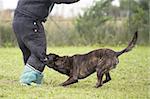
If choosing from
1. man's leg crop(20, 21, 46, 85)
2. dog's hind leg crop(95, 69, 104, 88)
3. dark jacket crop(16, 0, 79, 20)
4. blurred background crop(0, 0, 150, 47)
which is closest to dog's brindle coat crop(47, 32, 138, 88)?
dog's hind leg crop(95, 69, 104, 88)

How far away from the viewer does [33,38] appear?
9.05 metres

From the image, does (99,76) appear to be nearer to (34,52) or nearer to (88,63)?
(88,63)

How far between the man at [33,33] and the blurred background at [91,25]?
16.5 metres

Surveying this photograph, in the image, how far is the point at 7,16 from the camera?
92.1 ft

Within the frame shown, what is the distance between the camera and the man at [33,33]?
904cm

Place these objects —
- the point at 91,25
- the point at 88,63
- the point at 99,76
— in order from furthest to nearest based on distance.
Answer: the point at 91,25 < the point at 88,63 < the point at 99,76

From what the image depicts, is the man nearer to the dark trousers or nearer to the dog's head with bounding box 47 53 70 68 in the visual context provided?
the dark trousers

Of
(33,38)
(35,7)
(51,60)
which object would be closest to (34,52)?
(33,38)

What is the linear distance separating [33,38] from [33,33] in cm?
9

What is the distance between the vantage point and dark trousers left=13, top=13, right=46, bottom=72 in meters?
9.05

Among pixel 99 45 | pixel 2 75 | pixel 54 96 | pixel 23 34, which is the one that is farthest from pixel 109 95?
pixel 99 45

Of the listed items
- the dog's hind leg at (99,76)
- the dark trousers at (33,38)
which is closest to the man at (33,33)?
the dark trousers at (33,38)

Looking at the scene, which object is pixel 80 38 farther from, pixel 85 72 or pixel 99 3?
pixel 85 72

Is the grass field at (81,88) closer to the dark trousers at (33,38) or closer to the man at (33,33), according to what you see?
the man at (33,33)
